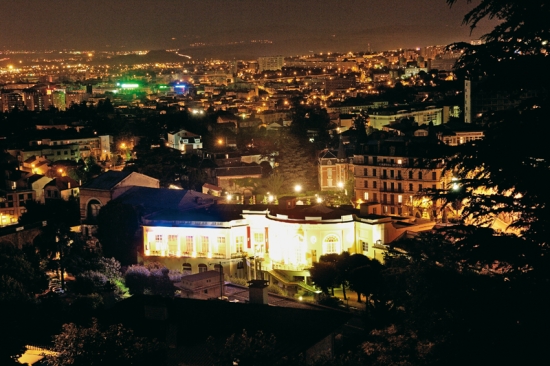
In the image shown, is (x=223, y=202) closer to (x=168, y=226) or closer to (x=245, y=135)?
(x=168, y=226)

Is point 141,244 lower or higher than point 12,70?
lower

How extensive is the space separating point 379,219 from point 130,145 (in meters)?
32.1

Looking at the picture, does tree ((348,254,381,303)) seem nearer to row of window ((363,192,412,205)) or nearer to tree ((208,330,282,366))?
tree ((208,330,282,366))

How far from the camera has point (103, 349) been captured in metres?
8.47

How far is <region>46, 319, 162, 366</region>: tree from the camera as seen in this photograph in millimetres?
8359

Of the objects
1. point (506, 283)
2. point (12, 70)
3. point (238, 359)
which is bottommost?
point (238, 359)

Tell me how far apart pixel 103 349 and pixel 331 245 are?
13743 mm

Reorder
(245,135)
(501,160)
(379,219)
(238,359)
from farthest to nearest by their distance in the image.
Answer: (245,135)
(379,219)
(238,359)
(501,160)

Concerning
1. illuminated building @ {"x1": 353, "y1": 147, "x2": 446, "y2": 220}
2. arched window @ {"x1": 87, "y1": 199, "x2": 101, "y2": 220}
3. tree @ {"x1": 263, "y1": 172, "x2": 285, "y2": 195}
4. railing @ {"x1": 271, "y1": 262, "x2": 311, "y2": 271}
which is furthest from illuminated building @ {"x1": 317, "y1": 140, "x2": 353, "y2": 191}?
railing @ {"x1": 271, "y1": 262, "x2": 311, "y2": 271}

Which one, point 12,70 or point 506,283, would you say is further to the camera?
point 12,70

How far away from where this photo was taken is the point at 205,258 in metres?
22.5

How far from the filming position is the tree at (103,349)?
8.36 metres

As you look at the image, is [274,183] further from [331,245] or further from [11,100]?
[11,100]

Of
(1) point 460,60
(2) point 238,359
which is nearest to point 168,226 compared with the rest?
(2) point 238,359
